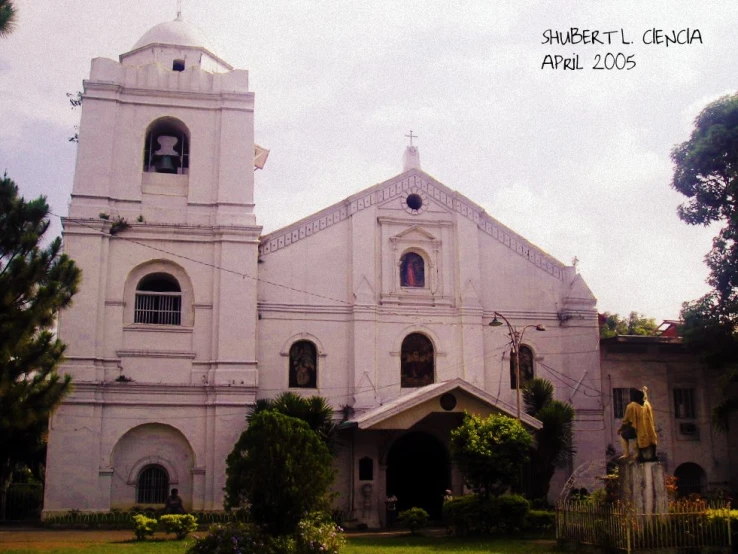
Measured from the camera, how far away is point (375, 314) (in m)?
27.2

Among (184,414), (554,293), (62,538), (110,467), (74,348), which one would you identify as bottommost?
(62,538)

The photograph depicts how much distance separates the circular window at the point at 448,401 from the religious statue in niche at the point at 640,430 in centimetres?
835

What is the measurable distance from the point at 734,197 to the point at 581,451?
9.54 meters

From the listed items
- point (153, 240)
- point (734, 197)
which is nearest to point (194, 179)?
point (153, 240)

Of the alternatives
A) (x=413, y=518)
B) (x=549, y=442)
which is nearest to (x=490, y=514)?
(x=413, y=518)

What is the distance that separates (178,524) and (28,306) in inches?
271

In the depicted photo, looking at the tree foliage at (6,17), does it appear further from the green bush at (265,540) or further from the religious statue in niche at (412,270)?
the religious statue in niche at (412,270)

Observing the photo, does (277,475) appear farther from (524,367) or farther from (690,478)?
(690,478)

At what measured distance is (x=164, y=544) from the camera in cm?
1905

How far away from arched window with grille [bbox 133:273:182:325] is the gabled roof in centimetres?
305

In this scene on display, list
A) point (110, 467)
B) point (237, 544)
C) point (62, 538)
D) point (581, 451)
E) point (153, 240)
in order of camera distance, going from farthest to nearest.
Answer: point (581, 451) → point (153, 240) → point (110, 467) → point (62, 538) → point (237, 544)

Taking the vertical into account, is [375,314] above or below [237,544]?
above

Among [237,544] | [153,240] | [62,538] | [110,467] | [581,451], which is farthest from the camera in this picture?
[581,451]

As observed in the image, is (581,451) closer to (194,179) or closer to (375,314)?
(375,314)
